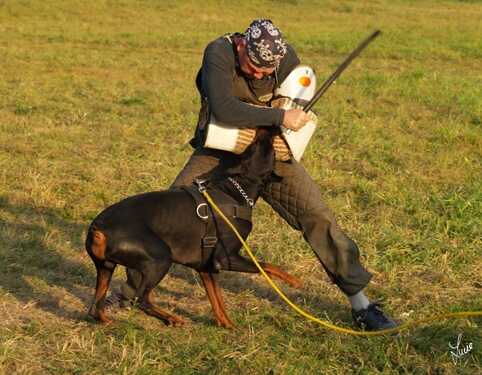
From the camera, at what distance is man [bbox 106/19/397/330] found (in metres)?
4.07

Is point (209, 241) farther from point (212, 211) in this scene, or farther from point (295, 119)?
point (295, 119)

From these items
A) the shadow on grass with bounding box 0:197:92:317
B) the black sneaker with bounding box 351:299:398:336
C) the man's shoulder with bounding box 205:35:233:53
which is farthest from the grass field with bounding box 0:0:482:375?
the man's shoulder with bounding box 205:35:233:53

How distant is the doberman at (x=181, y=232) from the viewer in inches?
155

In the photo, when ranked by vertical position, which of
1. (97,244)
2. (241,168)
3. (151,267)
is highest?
(241,168)

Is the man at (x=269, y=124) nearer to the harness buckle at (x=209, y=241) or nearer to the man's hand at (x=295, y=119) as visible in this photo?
the man's hand at (x=295, y=119)

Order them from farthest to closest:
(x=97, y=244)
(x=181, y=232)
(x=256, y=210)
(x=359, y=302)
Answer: (x=256, y=210)
(x=359, y=302)
(x=181, y=232)
(x=97, y=244)

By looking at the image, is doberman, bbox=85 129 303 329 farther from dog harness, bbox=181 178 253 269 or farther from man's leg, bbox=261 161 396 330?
man's leg, bbox=261 161 396 330

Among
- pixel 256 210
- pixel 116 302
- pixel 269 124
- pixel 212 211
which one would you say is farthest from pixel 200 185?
pixel 256 210

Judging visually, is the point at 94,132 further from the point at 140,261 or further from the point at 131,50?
the point at 131,50

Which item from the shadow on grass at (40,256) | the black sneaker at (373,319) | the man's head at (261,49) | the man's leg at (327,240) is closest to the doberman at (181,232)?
the man's leg at (327,240)

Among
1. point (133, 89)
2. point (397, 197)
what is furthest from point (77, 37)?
point (397, 197)

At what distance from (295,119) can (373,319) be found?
1.23 meters

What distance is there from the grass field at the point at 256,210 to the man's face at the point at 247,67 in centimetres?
141

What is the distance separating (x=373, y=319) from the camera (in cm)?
426
